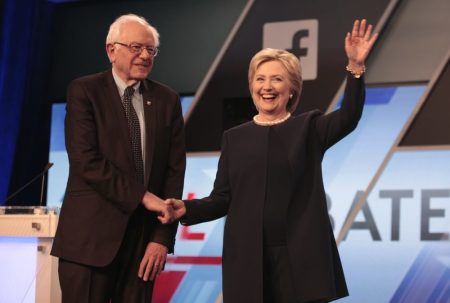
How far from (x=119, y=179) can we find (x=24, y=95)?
288 centimetres

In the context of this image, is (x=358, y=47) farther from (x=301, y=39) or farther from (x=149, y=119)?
(x=301, y=39)

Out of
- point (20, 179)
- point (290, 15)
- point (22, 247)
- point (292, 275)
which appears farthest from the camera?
point (20, 179)

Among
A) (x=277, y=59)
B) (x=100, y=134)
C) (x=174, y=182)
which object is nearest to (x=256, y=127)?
(x=277, y=59)

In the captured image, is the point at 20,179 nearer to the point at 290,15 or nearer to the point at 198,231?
the point at 198,231

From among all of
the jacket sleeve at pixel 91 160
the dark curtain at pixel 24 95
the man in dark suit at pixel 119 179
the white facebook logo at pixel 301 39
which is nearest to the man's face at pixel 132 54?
the man in dark suit at pixel 119 179

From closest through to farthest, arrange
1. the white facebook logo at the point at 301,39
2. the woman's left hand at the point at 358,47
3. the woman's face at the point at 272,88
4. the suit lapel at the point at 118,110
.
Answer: the woman's left hand at the point at 358,47 < the woman's face at the point at 272,88 < the suit lapel at the point at 118,110 < the white facebook logo at the point at 301,39

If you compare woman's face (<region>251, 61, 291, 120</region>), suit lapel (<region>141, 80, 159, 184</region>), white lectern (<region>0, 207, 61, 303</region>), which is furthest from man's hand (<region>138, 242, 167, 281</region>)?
white lectern (<region>0, 207, 61, 303</region>)

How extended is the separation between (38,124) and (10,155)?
0.40 metres

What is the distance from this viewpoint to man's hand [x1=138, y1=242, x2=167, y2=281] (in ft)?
7.32

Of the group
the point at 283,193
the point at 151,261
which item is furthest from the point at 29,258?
the point at 283,193

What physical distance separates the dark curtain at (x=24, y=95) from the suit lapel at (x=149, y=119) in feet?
8.34

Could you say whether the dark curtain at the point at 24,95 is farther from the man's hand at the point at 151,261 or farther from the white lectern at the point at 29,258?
the man's hand at the point at 151,261

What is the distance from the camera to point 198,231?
179 inches

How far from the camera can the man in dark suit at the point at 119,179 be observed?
2.20m
